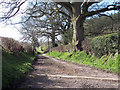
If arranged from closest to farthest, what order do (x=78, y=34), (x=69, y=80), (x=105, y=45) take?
(x=69, y=80), (x=105, y=45), (x=78, y=34)

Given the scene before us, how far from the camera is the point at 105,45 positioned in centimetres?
786

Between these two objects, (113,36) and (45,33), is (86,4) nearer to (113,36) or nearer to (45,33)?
(113,36)

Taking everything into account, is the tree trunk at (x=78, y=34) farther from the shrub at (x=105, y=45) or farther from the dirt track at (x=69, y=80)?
the dirt track at (x=69, y=80)

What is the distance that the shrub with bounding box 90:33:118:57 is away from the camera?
7.05 metres

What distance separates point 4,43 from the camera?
7.56 metres

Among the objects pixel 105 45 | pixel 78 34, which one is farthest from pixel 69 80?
pixel 78 34

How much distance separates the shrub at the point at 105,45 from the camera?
7047mm

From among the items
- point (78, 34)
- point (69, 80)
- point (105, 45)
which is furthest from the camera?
point (78, 34)

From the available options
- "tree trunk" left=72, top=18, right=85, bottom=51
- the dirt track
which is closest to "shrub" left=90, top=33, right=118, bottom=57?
the dirt track

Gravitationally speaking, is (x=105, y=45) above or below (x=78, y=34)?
below

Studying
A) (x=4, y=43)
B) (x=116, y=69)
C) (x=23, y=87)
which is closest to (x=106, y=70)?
(x=116, y=69)

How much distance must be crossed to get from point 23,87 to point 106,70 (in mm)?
4699

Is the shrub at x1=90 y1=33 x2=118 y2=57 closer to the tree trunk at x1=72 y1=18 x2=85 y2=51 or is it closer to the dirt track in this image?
the dirt track

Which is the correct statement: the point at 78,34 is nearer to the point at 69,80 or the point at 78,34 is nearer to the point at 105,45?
the point at 105,45
